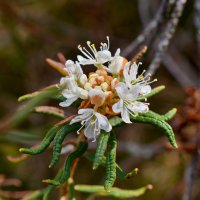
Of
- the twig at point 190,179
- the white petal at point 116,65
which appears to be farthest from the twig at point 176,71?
the white petal at point 116,65

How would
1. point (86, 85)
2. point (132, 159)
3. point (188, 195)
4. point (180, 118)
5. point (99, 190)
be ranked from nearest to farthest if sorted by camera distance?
point (86, 85) → point (99, 190) → point (188, 195) → point (180, 118) → point (132, 159)

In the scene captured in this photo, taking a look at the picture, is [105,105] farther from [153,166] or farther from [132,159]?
[153,166]

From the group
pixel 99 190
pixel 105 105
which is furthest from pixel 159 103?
pixel 105 105

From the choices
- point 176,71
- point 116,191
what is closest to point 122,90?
point 116,191

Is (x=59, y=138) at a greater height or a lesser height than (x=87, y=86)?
lesser

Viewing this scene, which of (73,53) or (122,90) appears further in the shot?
(73,53)

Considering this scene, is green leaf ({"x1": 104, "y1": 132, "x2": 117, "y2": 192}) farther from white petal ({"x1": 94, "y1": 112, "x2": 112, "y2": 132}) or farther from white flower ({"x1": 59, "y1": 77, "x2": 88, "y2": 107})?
white flower ({"x1": 59, "y1": 77, "x2": 88, "y2": 107})

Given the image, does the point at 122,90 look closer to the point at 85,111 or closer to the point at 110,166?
the point at 85,111
